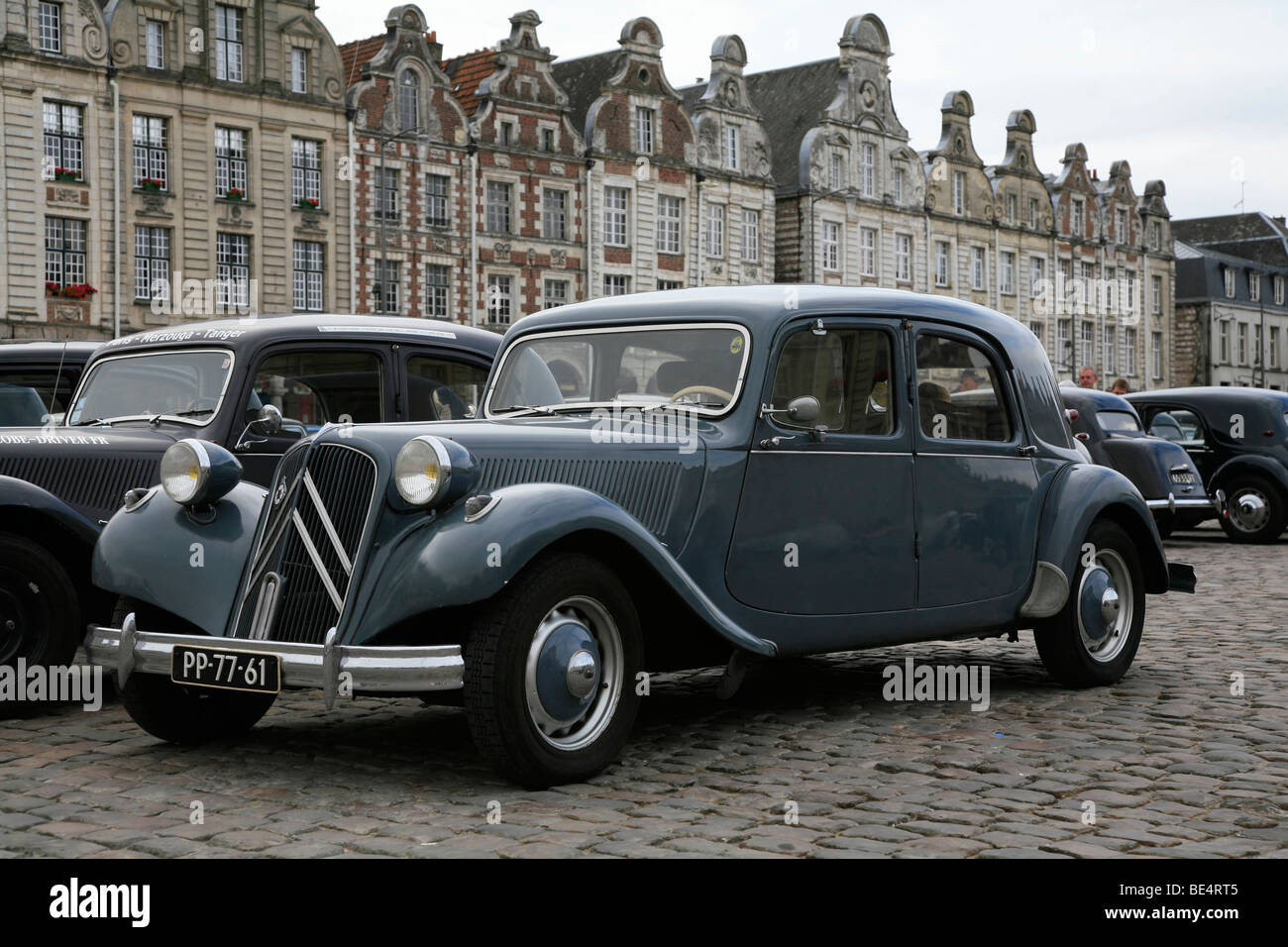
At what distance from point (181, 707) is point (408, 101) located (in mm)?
37871

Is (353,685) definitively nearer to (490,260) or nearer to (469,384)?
(469,384)

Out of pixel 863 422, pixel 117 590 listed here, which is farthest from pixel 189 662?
pixel 863 422

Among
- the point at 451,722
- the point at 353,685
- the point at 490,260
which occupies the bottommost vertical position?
the point at 451,722

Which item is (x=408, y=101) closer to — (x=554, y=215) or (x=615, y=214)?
(x=554, y=215)

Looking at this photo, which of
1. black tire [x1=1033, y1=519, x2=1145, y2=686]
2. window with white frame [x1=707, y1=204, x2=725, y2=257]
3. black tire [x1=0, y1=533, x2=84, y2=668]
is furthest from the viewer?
window with white frame [x1=707, y1=204, x2=725, y2=257]

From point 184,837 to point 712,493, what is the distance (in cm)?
243

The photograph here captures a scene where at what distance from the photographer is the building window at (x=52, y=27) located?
3550 cm

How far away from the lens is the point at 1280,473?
1952 cm

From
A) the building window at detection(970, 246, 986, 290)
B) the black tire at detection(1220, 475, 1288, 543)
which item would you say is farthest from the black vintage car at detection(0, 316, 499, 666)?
the building window at detection(970, 246, 986, 290)

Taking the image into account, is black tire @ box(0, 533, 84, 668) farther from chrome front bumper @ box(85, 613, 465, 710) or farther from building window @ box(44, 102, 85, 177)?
building window @ box(44, 102, 85, 177)

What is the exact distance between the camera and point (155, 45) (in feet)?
121

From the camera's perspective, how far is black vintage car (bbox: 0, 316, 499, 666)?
22.6ft

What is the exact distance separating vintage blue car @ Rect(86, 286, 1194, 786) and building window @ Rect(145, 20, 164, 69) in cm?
3300

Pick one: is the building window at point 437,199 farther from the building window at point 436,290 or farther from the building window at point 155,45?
the building window at point 155,45
